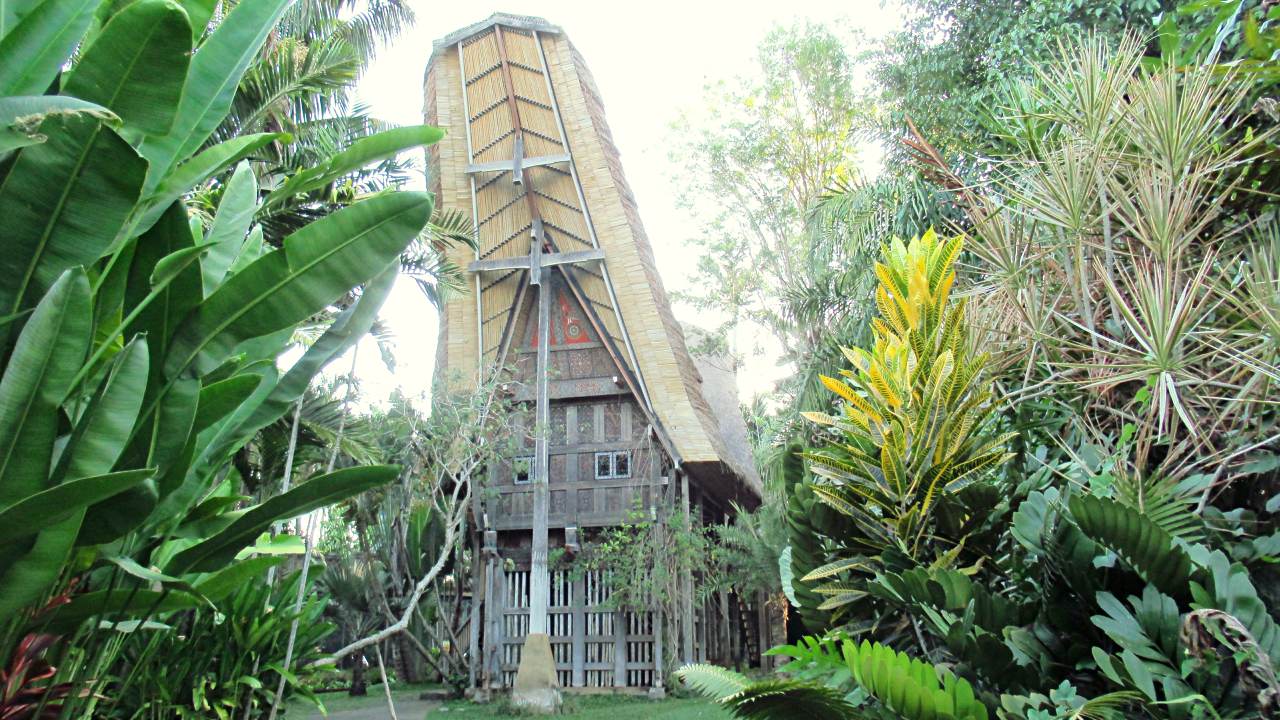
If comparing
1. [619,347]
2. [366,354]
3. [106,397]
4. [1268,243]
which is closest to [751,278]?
[619,347]

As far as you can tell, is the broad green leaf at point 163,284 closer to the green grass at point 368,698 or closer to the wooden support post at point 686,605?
the green grass at point 368,698

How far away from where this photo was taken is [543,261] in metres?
12.2

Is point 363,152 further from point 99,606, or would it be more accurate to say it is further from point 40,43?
point 99,606

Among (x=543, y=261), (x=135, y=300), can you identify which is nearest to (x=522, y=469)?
(x=543, y=261)

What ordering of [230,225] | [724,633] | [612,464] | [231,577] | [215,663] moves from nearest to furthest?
[230,225]
[231,577]
[215,663]
[612,464]
[724,633]

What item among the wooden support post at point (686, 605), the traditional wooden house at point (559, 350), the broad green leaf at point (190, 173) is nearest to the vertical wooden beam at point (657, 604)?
the traditional wooden house at point (559, 350)

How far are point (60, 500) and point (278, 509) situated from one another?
92 centimetres

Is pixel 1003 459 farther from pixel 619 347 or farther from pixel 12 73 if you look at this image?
pixel 619 347

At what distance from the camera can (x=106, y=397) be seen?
9.38 feet

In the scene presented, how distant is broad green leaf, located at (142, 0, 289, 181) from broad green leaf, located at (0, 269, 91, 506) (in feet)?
2.21

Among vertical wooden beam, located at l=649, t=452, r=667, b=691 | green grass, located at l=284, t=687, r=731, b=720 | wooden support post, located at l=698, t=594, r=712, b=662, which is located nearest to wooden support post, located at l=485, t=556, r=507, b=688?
green grass, located at l=284, t=687, r=731, b=720

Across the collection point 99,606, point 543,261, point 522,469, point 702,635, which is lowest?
point 702,635

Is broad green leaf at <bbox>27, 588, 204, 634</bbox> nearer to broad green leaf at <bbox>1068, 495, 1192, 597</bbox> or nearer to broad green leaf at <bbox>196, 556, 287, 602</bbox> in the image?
broad green leaf at <bbox>196, 556, 287, 602</bbox>

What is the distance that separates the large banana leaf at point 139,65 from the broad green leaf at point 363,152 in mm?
553
